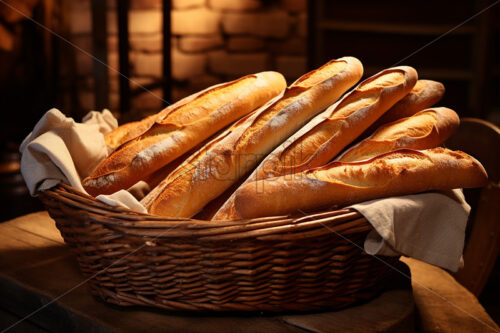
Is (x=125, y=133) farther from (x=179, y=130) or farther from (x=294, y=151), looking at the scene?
(x=294, y=151)

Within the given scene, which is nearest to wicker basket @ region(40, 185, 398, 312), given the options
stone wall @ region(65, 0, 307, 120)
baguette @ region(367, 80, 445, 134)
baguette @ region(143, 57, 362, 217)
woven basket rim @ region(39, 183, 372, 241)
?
woven basket rim @ region(39, 183, 372, 241)

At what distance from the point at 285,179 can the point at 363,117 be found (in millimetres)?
322

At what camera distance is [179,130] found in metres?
1.21

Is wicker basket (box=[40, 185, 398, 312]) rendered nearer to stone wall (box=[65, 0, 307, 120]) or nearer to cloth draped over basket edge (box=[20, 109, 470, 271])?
cloth draped over basket edge (box=[20, 109, 470, 271])

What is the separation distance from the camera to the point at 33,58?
2342 mm

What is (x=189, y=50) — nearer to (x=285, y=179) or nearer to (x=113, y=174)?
(x=113, y=174)

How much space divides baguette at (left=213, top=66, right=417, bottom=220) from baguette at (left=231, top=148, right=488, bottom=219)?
0.12m

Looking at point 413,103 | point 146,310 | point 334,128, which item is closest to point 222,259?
point 146,310

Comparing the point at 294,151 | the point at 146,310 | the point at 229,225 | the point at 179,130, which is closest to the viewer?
the point at 229,225

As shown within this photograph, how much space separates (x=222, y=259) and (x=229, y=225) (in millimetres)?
66

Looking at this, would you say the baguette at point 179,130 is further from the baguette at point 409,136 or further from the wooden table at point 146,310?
the baguette at point 409,136

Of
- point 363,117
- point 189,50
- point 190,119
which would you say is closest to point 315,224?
point 363,117

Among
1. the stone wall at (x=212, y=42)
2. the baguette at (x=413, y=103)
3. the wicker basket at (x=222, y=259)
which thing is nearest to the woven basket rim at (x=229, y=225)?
the wicker basket at (x=222, y=259)

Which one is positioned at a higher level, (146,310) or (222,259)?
(222,259)
